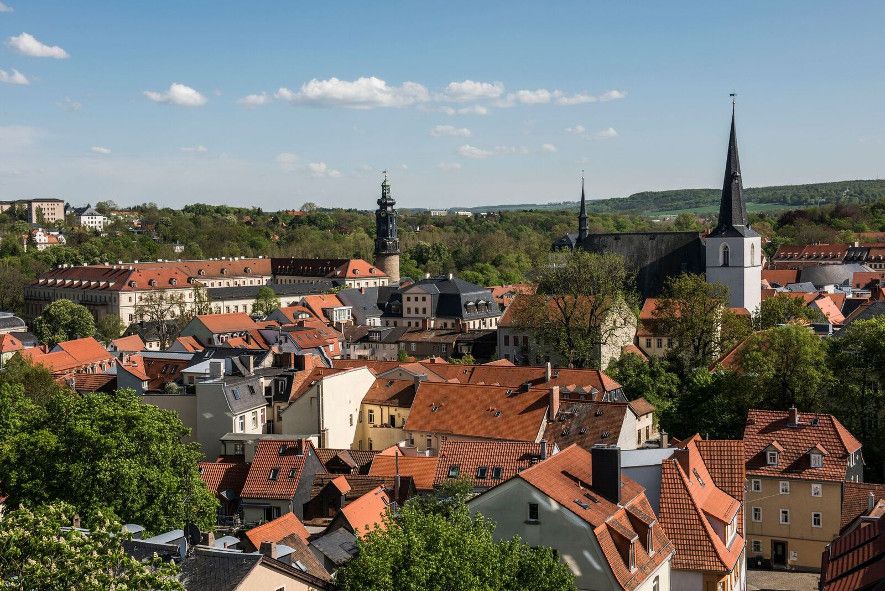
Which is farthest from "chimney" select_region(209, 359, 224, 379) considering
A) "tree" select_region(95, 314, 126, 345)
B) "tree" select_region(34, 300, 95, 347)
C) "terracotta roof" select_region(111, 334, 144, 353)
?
"tree" select_region(95, 314, 126, 345)

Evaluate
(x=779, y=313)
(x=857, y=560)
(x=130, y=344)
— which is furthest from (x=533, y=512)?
(x=130, y=344)

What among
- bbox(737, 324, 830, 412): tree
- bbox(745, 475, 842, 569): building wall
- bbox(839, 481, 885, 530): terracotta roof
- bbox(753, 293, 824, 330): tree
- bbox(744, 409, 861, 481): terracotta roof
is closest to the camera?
bbox(839, 481, 885, 530): terracotta roof

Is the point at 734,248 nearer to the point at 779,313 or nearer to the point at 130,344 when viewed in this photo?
the point at 779,313

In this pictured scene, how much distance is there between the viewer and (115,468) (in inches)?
1321

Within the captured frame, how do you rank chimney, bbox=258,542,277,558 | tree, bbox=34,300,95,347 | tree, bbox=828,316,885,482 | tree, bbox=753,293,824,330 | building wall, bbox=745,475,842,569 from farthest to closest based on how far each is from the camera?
tree, bbox=34,300,95,347 < tree, bbox=753,293,824,330 < tree, bbox=828,316,885,482 < building wall, bbox=745,475,842,569 < chimney, bbox=258,542,277,558

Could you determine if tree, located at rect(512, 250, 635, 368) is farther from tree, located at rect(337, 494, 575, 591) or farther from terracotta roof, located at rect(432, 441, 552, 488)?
tree, located at rect(337, 494, 575, 591)

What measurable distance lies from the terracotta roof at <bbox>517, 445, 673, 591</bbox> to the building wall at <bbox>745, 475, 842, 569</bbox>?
12.8 meters

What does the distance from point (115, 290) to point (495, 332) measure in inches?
2499

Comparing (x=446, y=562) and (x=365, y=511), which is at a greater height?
(x=446, y=562)

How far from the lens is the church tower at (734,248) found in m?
85.7

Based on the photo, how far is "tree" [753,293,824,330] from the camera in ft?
227

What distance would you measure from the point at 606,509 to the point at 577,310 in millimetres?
43588

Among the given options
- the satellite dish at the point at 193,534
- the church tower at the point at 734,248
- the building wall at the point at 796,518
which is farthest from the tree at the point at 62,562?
the church tower at the point at 734,248

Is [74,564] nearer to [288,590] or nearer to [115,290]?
[288,590]
